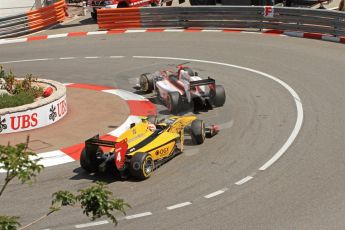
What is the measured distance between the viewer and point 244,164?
35.2 feet

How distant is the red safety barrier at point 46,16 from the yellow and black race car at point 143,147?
57.3 feet

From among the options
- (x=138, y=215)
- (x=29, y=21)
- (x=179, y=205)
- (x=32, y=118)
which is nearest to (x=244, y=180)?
(x=179, y=205)

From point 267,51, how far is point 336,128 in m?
8.68

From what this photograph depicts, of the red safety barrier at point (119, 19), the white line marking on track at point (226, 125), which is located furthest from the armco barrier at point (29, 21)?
the white line marking on track at point (226, 125)

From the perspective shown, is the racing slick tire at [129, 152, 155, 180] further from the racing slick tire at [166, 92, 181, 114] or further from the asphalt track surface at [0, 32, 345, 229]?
the racing slick tire at [166, 92, 181, 114]

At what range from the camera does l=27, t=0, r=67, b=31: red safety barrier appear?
1078 inches

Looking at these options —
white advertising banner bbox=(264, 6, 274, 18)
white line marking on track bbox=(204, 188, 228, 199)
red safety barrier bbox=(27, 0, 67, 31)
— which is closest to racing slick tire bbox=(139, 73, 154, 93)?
white line marking on track bbox=(204, 188, 228, 199)

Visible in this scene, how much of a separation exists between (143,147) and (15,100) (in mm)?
4229

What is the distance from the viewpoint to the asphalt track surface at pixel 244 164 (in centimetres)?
866

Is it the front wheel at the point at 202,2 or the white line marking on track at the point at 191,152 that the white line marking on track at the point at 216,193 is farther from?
the front wheel at the point at 202,2

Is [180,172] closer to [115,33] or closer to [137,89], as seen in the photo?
[137,89]

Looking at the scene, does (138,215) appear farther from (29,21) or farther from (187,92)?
(29,21)

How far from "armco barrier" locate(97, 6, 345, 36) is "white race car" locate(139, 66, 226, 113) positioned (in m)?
9.89

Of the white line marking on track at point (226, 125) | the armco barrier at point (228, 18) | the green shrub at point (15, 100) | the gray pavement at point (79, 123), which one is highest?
the armco barrier at point (228, 18)
